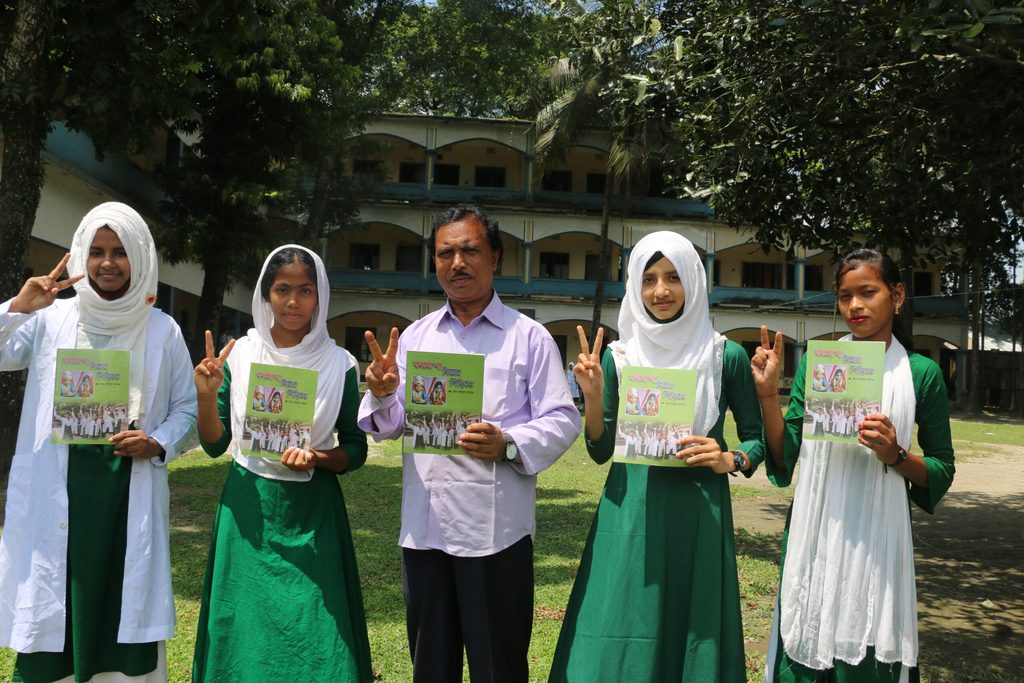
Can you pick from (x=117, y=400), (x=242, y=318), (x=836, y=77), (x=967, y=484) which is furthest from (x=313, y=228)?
(x=117, y=400)

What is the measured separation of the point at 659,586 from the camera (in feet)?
8.52

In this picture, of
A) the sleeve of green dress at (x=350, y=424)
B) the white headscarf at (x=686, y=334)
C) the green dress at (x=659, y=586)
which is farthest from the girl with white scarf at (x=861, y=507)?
the sleeve of green dress at (x=350, y=424)

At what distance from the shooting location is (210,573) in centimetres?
279

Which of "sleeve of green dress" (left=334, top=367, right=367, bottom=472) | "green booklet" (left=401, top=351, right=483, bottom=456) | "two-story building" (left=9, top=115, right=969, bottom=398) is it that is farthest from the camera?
"two-story building" (left=9, top=115, right=969, bottom=398)

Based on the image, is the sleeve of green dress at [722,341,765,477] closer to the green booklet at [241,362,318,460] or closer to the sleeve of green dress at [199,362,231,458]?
the green booklet at [241,362,318,460]

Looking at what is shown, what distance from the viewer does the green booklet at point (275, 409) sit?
272 cm

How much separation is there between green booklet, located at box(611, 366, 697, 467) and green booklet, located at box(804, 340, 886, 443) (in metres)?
0.43

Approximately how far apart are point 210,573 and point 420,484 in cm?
79

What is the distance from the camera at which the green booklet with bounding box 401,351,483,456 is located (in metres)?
2.54

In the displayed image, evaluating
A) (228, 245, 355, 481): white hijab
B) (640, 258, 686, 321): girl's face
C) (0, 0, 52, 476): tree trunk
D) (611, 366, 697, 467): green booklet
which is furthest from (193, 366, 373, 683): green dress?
(0, 0, 52, 476): tree trunk

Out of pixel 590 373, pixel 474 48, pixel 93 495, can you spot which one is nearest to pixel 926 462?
pixel 590 373

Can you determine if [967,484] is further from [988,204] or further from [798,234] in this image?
[988,204]

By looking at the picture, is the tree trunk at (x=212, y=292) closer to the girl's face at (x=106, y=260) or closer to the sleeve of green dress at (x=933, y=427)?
the girl's face at (x=106, y=260)

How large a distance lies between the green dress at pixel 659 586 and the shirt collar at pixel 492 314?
631 mm
